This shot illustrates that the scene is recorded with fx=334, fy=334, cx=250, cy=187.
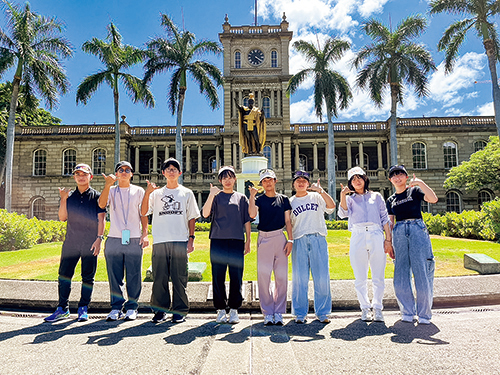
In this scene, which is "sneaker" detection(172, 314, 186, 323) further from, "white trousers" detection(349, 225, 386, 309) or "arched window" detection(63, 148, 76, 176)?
"arched window" detection(63, 148, 76, 176)

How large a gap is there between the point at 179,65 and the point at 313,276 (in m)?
18.0

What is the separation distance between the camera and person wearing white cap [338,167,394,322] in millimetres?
4145

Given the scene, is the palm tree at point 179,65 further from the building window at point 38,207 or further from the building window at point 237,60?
the building window at point 38,207

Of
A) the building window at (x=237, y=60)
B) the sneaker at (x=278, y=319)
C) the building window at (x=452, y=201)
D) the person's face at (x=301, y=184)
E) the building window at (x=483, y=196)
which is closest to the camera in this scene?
the sneaker at (x=278, y=319)

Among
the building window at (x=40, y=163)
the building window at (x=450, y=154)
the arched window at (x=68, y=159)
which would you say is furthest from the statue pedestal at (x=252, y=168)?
the building window at (x=40, y=163)

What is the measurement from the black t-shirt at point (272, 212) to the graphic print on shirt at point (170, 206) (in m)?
1.01

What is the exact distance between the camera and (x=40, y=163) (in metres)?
29.3

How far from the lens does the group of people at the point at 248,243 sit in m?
4.12

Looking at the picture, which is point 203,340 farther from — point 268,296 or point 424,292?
point 424,292

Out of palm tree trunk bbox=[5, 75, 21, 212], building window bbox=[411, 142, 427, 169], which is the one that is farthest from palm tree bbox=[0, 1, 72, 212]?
building window bbox=[411, 142, 427, 169]

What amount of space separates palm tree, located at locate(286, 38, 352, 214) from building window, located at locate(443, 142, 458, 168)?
41.4 ft

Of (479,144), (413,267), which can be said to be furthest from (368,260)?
(479,144)

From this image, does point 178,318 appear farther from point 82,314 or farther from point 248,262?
point 248,262

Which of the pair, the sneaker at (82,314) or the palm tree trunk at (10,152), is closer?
the sneaker at (82,314)
